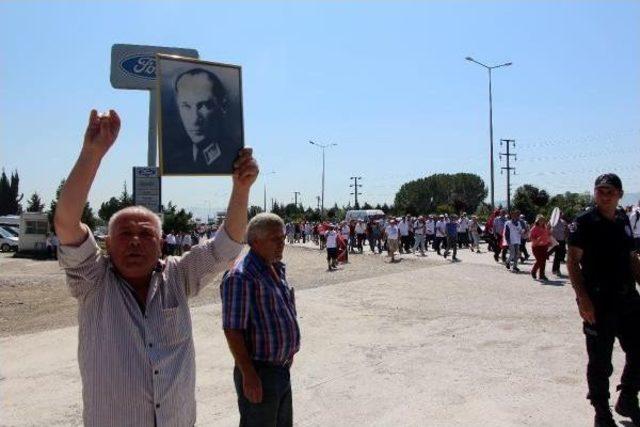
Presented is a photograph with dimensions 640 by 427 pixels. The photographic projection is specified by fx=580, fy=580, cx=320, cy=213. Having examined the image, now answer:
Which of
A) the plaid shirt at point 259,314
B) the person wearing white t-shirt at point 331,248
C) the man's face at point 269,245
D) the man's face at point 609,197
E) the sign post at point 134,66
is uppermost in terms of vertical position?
the sign post at point 134,66

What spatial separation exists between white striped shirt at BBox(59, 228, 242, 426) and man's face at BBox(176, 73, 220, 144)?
3.31 feet

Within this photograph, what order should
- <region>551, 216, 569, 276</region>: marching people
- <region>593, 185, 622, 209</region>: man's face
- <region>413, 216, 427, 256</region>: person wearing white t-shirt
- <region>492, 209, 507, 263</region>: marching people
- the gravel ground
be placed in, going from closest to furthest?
<region>593, 185, 622, 209</region>: man's face < the gravel ground < <region>551, 216, 569, 276</region>: marching people < <region>492, 209, 507, 263</region>: marching people < <region>413, 216, 427, 256</region>: person wearing white t-shirt

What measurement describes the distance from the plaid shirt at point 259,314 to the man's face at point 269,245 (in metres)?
0.09

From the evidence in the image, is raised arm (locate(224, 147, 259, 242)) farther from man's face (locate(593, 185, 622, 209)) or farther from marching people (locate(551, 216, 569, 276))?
marching people (locate(551, 216, 569, 276))

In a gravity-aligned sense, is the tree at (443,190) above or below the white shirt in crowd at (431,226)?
above

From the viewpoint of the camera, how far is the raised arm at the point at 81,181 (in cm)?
241

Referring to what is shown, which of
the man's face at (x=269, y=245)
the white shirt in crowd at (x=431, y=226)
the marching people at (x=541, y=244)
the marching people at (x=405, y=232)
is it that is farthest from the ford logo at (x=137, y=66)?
the white shirt in crowd at (x=431, y=226)

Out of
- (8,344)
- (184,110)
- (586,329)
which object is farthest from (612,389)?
(8,344)

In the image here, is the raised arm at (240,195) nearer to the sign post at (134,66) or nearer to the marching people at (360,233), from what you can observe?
the sign post at (134,66)

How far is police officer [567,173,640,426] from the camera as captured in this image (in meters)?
4.53

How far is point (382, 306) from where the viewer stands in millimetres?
11156

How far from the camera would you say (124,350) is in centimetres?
253

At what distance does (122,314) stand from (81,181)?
611 mm

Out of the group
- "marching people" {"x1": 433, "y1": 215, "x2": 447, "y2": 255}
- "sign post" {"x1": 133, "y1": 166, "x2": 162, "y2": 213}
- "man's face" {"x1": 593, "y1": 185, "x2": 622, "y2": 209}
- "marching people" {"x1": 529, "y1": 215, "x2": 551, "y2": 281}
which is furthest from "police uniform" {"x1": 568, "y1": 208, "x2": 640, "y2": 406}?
"marching people" {"x1": 433, "y1": 215, "x2": 447, "y2": 255}
